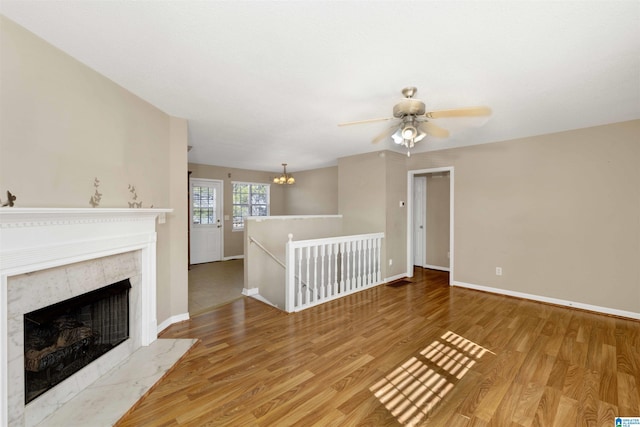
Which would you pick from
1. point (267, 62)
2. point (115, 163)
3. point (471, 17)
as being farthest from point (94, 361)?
point (471, 17)

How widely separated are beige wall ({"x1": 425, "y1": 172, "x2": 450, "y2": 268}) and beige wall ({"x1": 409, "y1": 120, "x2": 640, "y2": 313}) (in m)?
1.23

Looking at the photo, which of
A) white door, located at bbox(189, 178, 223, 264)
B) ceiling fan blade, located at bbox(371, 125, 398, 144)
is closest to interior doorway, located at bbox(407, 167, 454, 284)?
ceiling fan blade, located at bbox(371, 125, 398, 144)

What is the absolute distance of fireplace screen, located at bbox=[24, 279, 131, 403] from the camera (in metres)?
1.72

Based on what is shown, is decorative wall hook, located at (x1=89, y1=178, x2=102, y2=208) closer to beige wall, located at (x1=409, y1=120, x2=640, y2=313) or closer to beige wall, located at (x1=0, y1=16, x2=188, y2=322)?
beige wall, located at (x1=0, y1=16, x2=188, y2=322)

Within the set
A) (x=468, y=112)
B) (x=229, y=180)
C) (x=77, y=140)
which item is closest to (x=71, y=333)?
(x=77, y=140)

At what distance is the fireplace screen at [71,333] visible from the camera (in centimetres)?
172

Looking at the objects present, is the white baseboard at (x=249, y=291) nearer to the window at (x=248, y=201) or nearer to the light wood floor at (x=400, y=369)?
the light wood floor at (x=400, y=369)

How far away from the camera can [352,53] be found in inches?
73.2

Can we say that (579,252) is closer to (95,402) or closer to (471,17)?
(471,17)

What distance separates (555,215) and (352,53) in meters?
3.84

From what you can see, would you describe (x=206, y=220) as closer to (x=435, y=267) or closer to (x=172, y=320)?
(x=172, y=320)

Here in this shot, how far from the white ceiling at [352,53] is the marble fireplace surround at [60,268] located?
45.5 inches

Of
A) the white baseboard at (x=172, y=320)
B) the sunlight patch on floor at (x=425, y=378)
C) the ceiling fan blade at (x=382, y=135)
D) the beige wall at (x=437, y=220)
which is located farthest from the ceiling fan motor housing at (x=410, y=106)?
the beige wall at (x=437, y=220)

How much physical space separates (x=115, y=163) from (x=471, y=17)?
291cm
